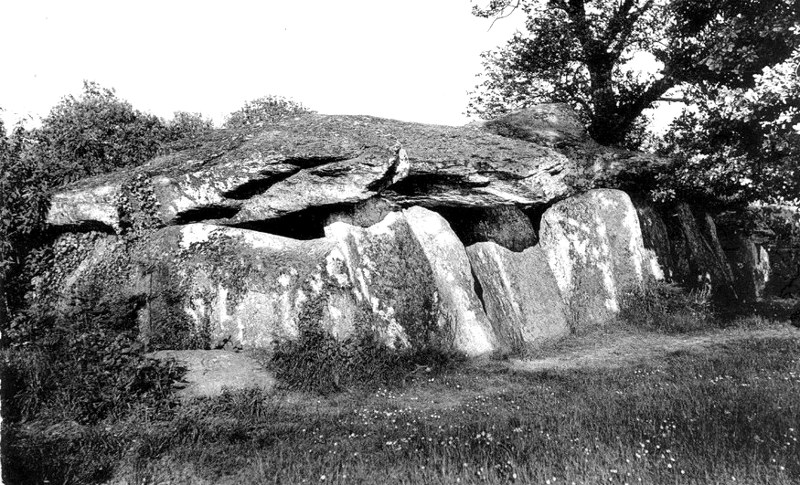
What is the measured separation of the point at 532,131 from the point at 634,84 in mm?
6170

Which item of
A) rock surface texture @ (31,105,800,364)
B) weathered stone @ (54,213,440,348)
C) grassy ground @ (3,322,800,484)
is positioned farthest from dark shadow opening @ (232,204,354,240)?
grassy ground @ (3,322,800,484)

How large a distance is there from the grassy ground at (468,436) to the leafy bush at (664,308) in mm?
4500

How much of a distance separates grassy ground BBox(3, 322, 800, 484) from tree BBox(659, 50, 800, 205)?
498cm

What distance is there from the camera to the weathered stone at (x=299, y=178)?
11.7 metres

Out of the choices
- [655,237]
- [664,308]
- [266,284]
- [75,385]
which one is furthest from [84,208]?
[655,237]

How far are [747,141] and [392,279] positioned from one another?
8.33 meters

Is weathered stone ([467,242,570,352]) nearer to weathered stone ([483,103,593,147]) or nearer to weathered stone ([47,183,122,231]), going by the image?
weathered stone ([483,103,593,147])

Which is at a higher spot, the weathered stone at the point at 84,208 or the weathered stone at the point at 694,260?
the weathered stone at the point at 84,208

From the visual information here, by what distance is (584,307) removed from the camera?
14.7m

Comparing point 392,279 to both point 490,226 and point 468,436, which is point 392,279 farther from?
point 468,436

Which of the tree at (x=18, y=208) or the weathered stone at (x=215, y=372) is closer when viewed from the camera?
the weathered stone at (x=215, y=372)

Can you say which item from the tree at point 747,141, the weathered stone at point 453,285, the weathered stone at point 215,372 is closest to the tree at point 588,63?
the tree at point 747,141

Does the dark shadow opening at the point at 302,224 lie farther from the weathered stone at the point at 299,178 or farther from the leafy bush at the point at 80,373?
the leafy bush at the point at 80,373

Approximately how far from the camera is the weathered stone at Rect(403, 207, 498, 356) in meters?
11.7
